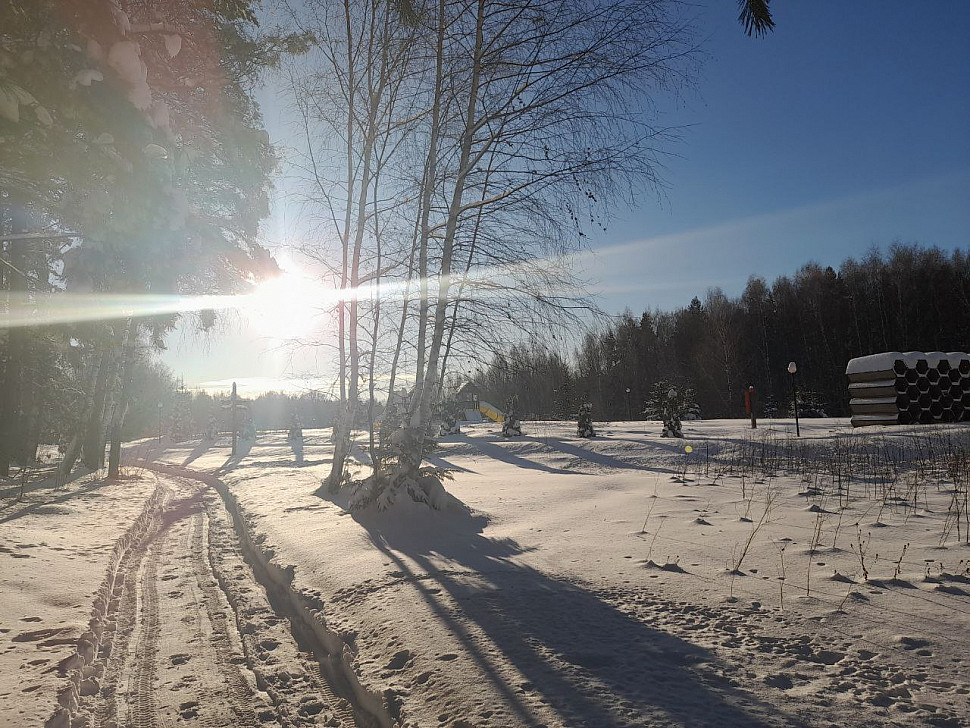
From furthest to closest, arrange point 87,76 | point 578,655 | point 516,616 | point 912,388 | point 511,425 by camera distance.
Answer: point 511,425
point 912,388
point 87,76
point 516,616
point 578,655

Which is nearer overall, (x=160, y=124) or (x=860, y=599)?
(x=860, y=599)

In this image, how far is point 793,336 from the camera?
1877 inches

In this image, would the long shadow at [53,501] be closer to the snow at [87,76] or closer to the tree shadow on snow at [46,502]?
the tree shadow on snow at [46,502]

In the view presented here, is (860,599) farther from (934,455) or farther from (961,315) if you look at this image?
(961,315)

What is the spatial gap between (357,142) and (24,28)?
21.9 ft

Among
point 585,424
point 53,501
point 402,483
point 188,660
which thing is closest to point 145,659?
point 188,660

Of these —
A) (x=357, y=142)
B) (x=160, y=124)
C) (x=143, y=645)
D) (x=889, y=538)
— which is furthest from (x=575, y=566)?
(x=357, y=142)

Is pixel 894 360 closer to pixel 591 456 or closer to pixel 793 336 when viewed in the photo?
pixel 591 456

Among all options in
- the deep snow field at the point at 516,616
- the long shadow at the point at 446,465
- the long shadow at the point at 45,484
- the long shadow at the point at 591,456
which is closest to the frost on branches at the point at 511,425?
the long shadow at the point at 591,456

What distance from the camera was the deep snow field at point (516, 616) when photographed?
7.61ft

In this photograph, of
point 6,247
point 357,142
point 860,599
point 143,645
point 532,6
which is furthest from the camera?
point 6,247

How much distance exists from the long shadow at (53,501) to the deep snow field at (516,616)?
495mm

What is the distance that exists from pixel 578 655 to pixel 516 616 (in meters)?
0.65

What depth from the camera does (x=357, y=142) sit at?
998 centimetres
